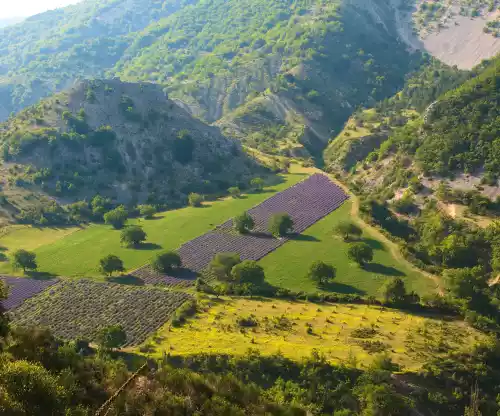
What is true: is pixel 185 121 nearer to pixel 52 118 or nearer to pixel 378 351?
pixel 52 118

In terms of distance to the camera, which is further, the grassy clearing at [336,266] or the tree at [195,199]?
the tree at [195,199]

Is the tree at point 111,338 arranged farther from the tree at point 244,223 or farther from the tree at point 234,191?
the tree at point 234,191

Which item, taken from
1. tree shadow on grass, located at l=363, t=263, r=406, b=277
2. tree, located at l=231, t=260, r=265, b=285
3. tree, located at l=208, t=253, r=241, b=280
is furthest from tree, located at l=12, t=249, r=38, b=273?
tree shadow on grass, located at l=363, t=263, r=406, b=277

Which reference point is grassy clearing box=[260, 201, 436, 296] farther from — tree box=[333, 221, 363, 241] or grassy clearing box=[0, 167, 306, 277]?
grassy clearing box=[0, 167, 306, 277]

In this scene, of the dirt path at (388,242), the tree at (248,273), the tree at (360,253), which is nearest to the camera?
the tree at (248,273)

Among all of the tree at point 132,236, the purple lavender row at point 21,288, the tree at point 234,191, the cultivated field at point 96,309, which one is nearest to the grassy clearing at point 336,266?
the cultivated field at point 96,309
